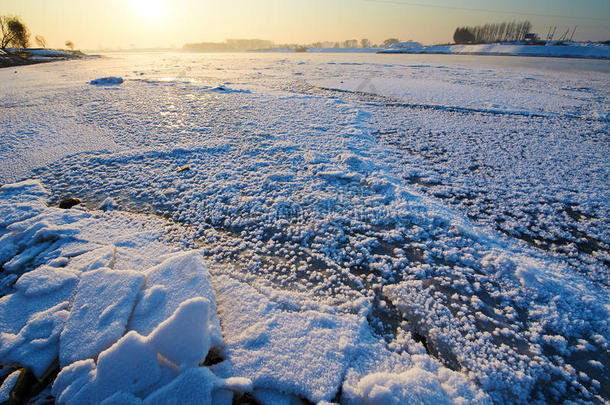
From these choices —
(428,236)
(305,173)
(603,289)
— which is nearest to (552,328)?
(603,289)

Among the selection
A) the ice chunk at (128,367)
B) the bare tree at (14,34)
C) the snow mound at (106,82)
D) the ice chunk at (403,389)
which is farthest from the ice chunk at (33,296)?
the bare tree at (14,34)

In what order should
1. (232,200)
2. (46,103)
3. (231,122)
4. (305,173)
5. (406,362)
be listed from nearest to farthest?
(406,362) < (232,200) < (305,173) < (231,122) < (46,103)

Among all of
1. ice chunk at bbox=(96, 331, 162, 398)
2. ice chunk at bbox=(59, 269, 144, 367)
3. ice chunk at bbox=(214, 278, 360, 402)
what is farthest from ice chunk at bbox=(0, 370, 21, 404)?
ice chunk at bbox=(214, 278, 360, 402)

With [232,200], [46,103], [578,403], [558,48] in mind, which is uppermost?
[558,48]

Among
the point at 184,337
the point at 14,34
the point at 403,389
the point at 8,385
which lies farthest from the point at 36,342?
the point at 14,34

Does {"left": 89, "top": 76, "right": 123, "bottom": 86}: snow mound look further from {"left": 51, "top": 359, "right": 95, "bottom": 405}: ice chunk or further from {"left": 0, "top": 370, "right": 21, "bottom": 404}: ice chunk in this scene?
{"left": 51, "top": 359, "right": 95, "bottom": 405}: ice chunk

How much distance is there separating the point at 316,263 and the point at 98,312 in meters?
1.09

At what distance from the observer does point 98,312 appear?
1.08m

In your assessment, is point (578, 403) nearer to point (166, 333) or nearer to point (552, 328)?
point (552, 328)

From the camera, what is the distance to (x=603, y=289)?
1.43 m

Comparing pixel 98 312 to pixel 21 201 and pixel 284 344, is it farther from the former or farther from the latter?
pixel 21 201

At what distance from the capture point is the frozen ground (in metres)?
0.98

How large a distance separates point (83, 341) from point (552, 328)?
7.02ft

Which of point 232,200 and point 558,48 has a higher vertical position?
point 558,48
